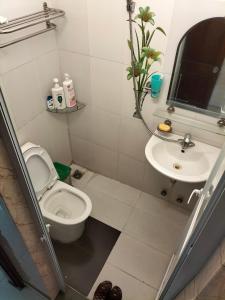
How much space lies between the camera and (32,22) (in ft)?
4.71

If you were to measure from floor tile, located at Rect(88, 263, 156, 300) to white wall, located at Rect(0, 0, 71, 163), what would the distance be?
1.14 metres

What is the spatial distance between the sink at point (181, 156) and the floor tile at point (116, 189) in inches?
27.2

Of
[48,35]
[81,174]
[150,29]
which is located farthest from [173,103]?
[81,174]

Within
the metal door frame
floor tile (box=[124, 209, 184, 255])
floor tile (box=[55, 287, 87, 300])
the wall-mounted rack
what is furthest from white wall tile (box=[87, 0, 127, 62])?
floor tile (box=[55, 287, 87, 300])

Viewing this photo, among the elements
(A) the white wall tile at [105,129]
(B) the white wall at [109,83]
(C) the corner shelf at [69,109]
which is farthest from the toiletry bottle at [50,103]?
(A) the white wall tile at [105,129]

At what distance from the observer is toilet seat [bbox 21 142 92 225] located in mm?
1676

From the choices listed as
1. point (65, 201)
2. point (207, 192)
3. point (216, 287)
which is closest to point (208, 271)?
point (216, 287)

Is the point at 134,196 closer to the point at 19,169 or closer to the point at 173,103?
the point at 173,103

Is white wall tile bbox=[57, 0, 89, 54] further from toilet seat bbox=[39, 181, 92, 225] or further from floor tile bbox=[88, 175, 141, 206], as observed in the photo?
floor tile bbox=[88, 175, 141, 206]

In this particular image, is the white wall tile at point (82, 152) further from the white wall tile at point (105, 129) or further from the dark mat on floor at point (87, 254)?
the dark mat on floor at point (87, 254)

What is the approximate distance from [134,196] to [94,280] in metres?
0.86

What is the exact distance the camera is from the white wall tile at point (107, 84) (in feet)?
5.36

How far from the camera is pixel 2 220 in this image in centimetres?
94

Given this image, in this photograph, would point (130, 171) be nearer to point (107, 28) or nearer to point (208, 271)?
point (107, 28)
